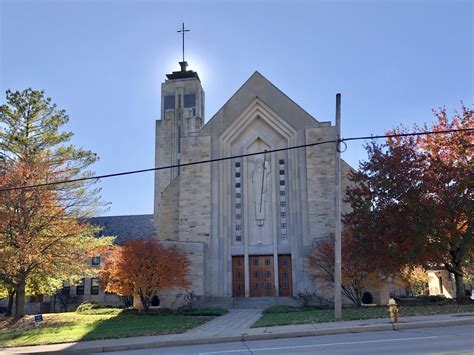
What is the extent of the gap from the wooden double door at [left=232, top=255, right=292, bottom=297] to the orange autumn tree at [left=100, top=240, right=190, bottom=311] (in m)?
7.28

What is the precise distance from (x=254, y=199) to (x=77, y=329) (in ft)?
55.4

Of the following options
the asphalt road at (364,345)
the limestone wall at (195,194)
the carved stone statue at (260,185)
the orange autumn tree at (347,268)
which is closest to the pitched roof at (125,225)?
the limestone wall at (195,194)

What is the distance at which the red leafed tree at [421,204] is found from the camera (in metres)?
19.4

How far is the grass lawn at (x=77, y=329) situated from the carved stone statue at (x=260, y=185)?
39.9ft

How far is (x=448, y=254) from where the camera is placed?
21.1m

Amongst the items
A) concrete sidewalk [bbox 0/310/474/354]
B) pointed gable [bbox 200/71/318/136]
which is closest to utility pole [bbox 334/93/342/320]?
concrete sidewalk [bbox 0/310/474/354]

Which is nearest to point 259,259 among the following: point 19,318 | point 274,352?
point 19,318

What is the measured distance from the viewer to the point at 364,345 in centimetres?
1081

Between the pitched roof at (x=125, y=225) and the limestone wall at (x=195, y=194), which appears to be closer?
the limestone wall at (x=195, y=194)

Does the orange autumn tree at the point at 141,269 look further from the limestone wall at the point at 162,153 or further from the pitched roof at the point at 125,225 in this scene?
the limestone wall at the point at 162,153

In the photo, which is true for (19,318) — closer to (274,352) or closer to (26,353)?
(26,353)

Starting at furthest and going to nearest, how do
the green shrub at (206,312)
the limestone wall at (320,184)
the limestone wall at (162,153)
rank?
the limestone wall at (162,153) → the limestone wall at (320,184) → the green shrub at (206,312)

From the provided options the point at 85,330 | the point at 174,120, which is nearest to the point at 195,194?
the point at 85,330

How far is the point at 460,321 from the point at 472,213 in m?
6.76
